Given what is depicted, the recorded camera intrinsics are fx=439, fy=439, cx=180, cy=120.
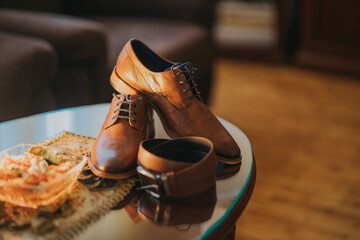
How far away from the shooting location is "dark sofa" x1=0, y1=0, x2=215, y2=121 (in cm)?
127

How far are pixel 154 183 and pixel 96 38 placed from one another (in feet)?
2.69

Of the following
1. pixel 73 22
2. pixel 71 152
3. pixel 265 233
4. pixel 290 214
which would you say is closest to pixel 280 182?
pixel 290 214

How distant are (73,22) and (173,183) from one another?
905mm

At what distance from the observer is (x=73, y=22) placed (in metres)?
1.31

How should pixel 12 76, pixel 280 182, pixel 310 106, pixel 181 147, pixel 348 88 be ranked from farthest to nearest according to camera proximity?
pixel 348 88, pixel 310 106, pixel 280 182, pixel 12 76, pixel 181 147

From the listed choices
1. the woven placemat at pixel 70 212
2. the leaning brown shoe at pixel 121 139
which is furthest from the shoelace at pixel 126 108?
the woven placemat at pixel 70 212

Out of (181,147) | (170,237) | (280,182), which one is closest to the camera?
(170,237)

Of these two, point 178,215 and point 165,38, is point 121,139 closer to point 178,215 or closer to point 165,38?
point 178,215

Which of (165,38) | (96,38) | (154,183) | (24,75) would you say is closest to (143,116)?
(154,183)

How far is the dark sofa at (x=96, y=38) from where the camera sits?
4.16 ft

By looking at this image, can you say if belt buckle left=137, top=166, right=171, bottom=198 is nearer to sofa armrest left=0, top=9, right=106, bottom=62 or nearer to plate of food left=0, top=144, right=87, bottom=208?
plate of food left=0, top=144, right=87, bottom=208

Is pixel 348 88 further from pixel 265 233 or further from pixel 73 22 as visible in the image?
pixel 73 22

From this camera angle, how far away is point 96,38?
129 cm

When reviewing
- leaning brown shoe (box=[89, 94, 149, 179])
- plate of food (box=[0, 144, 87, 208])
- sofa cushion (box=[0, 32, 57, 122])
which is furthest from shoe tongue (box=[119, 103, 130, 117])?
sofa cushion (box=[0, 32, 57, 122])
